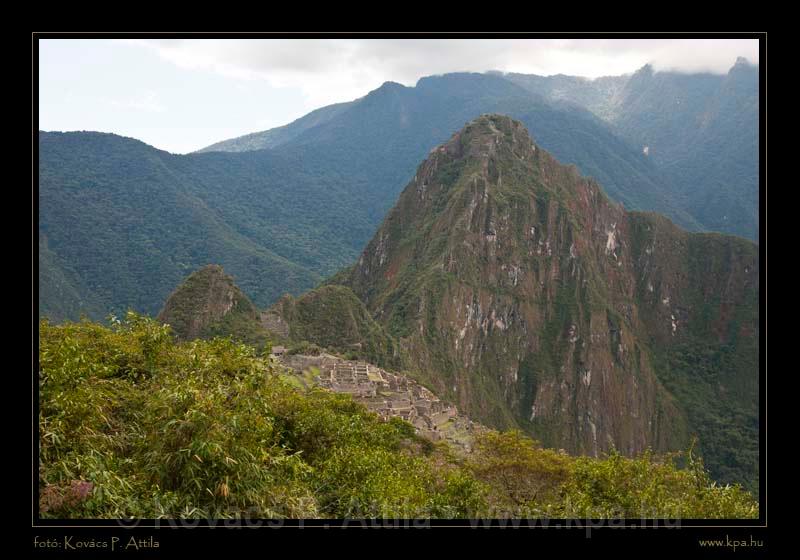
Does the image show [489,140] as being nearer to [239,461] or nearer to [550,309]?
[550,309]

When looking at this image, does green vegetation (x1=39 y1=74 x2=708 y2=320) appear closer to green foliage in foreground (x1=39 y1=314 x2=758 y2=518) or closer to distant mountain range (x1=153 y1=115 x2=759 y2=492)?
distant mountain range (x1=153 y1=115 x2=759 y2=492)

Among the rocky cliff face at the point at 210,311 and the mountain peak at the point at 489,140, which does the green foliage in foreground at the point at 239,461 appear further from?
the mountain peak at the point at 489,140

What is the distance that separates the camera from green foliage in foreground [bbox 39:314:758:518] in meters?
9.79

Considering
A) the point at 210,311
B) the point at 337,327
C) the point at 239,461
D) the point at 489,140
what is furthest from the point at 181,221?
the point at 239,461

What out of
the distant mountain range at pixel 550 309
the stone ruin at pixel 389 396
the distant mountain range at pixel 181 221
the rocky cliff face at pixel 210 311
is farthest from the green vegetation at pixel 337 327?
the distant mountain range at pixel 181 221

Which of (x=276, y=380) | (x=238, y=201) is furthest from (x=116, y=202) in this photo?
(x=276, y=380)

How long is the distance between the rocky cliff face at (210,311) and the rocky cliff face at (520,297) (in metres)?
20.1

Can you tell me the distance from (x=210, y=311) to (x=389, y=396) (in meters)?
17.1

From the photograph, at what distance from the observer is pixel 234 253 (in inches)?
4409

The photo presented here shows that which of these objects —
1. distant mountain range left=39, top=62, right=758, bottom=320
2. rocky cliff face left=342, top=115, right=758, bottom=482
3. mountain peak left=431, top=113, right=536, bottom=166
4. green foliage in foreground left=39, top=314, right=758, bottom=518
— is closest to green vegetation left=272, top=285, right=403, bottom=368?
rocky cliff face left=342, top=115, right=758, bottom=482

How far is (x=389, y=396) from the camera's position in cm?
3834

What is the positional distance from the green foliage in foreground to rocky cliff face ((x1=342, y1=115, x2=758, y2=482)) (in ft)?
154
